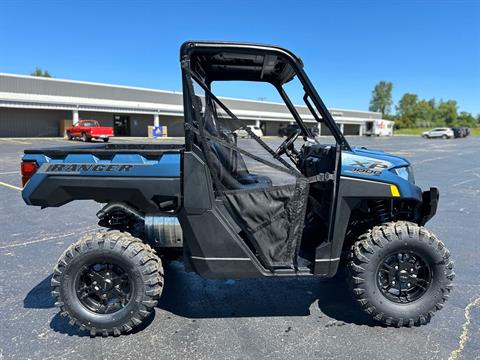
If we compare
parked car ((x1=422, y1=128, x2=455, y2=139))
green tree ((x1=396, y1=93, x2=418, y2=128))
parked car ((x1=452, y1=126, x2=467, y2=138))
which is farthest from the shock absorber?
green tree ((x1=396, y1=93, x2=418, y2=128))

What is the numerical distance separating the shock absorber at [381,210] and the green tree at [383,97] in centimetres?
13336

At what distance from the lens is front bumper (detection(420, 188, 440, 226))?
3.15 meters

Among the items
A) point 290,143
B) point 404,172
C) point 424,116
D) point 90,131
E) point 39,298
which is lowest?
point 39,298

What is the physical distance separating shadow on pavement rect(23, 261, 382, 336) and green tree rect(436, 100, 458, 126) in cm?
12354

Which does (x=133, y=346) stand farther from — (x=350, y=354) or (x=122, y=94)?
(x=122, y=94)

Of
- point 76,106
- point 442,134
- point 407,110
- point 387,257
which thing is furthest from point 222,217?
point 407,110

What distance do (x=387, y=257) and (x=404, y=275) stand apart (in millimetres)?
232

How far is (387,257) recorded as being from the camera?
294 centimetres

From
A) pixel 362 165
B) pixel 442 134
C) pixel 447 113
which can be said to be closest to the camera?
pixel 362 165

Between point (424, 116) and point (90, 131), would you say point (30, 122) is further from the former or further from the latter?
point (424, 116)

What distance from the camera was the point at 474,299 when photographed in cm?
349

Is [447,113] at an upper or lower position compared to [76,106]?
upper

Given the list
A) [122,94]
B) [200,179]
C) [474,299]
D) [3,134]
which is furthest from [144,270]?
[122,94]

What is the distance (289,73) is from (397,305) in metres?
2.20
